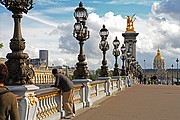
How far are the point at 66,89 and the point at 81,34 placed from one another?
519 centimetres

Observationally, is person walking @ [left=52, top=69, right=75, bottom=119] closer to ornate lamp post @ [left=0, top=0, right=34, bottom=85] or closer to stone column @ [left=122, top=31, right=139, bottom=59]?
ornate lamp post @ [left=0, top=0, right=34, bottom=85]

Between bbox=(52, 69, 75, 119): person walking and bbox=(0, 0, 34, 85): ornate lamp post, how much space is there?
3.93 metres

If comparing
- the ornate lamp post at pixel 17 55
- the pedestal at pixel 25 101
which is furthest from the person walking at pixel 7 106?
the ornate lamp post at pixel 17 55

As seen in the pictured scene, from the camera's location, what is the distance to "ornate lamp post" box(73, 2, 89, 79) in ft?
58.9

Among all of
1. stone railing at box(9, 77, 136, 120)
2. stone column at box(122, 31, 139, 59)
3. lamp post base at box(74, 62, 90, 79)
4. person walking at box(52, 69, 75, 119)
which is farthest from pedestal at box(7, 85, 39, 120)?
stone column at box(122, 31, 139, 59)

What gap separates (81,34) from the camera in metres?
18.1

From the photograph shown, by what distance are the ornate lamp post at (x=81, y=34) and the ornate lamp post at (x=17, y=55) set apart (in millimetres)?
8551

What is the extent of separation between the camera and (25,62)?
9.17 meters

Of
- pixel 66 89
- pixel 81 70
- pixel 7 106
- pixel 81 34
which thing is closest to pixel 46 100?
pixel 66 89

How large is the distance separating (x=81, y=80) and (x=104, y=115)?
9.72 ft

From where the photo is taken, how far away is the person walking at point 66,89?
523 inches

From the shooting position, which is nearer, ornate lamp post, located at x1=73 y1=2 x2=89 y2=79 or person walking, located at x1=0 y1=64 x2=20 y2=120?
person walking, located at x1=0 y1=64 x2=20 y2=120

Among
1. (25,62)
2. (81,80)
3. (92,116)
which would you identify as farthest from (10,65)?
(81,80)

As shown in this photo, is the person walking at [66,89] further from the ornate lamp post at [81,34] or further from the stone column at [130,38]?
the stone column at [130,38]
